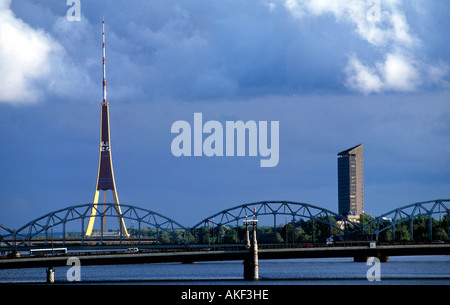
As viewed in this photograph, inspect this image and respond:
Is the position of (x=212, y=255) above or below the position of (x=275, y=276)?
above

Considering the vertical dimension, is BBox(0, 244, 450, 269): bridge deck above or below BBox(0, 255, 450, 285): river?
above

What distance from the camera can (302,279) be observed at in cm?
10281

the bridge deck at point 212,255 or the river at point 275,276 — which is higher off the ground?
the bridge deck at point 212,255

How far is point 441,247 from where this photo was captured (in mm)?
131500

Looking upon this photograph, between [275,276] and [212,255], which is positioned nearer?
[275,276]

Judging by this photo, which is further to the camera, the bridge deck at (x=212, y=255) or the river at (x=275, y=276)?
the bridge deck at (x=212, y=255)

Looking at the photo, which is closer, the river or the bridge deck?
the river
